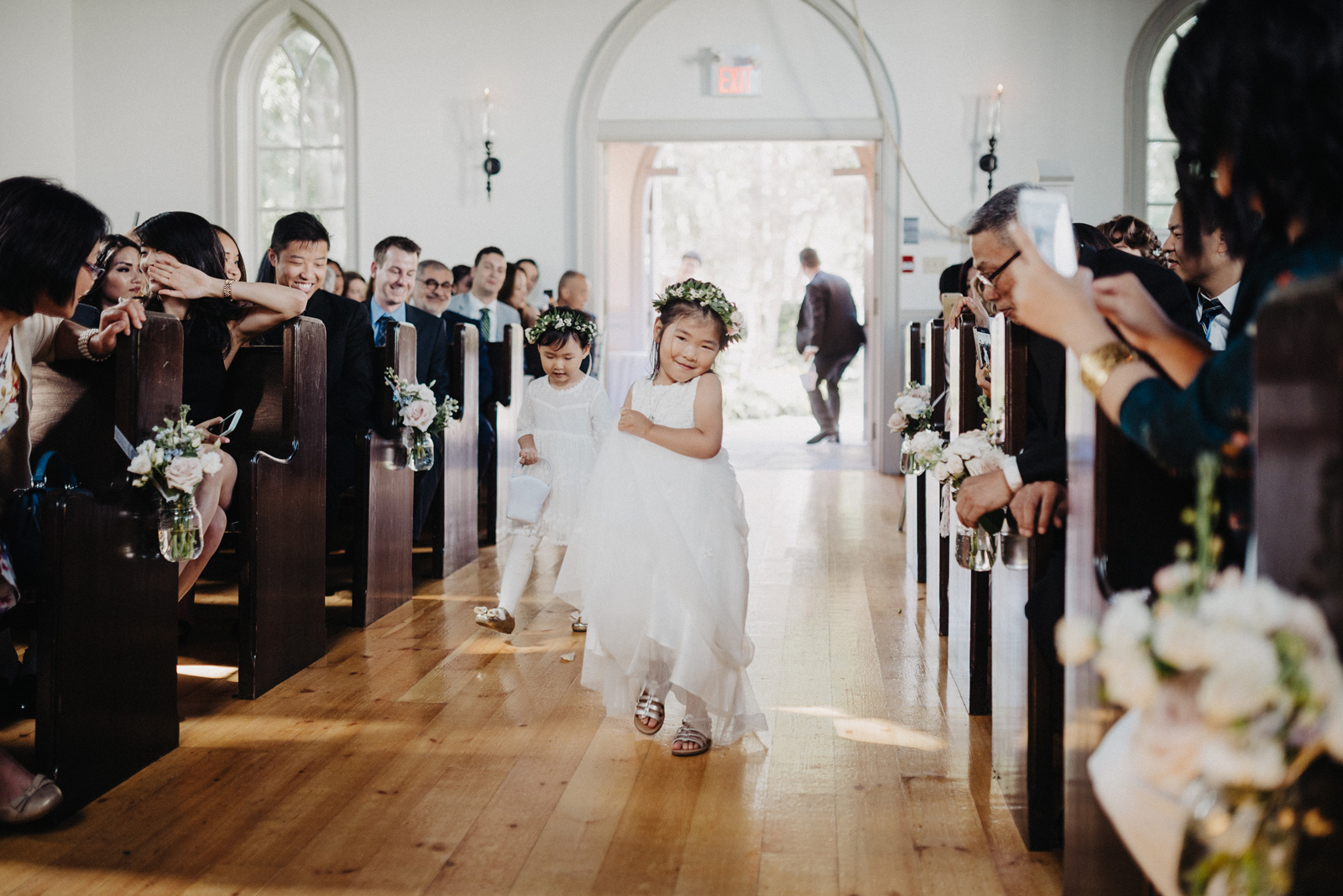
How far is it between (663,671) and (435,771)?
0.65 metres

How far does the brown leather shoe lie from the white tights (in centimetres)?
177

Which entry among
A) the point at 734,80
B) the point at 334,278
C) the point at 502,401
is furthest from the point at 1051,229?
the point at 734,80

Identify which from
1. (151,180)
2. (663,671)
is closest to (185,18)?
(151,180)

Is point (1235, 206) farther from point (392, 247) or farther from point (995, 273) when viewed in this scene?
point (392, 247)

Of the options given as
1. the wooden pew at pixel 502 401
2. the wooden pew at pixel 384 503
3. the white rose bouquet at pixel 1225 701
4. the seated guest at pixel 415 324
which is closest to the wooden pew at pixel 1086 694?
the white rose bouquet at pixel 1225 701

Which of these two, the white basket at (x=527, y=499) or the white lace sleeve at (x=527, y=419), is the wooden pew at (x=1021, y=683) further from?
the white lace sleeve at (x=527, y=419)

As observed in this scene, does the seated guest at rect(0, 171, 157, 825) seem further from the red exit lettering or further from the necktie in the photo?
the red exit lettering

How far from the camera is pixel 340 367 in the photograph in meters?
4.36

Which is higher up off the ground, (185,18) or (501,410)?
(185,18)

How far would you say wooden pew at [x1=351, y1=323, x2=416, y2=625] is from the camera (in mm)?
4211

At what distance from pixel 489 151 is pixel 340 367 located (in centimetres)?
493

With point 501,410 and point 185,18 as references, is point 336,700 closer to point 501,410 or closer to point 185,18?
point 501,410

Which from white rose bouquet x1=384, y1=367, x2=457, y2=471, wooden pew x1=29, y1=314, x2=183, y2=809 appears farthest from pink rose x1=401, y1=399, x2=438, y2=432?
wooden pew x1=29, y1=314, x2=183, y2=809

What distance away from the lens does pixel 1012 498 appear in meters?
2.31
